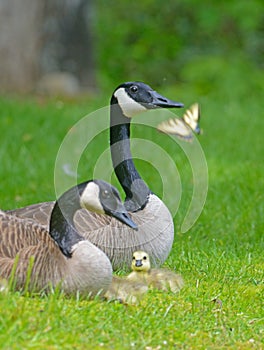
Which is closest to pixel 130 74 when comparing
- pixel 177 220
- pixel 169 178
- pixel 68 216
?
pixel 169 178

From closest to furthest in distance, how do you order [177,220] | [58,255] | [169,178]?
[58,255] → [177,220] → [169,178]

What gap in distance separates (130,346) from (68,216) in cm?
113

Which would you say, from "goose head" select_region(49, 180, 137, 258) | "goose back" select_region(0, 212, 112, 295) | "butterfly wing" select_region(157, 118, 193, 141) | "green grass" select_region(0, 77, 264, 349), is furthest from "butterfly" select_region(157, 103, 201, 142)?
"goose back" select_region(0, 212, 112, 295)

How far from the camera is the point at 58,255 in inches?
206

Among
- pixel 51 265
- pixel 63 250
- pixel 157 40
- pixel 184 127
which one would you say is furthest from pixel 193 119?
pixel 157 40

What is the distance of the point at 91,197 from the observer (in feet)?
17.2

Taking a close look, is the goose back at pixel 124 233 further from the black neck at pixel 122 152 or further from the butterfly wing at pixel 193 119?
the butterfly wing at pixel 193 119

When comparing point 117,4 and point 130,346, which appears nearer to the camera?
point 130,346

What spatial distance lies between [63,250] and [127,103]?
5.63 ft

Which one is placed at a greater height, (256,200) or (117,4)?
(117,4)

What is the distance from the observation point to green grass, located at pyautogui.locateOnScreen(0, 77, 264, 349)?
4559 mm

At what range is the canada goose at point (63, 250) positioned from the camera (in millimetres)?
5082

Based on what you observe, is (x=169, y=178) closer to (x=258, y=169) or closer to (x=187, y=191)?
(x=187, y=191)

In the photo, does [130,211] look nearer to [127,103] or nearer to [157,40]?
[127,103]
